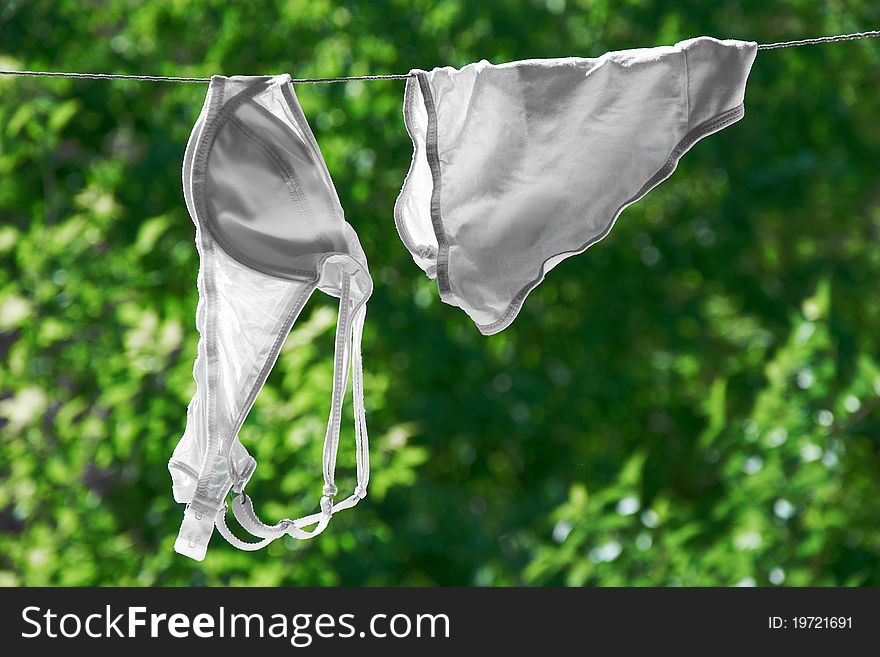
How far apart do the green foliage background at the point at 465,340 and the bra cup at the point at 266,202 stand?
88 cm

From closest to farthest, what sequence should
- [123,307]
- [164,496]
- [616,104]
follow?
[616,104], [123,307], [164,496]

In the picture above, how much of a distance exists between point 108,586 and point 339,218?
1181mm

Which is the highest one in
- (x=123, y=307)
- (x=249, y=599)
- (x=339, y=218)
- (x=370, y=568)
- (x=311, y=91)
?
(x=339, y=218)

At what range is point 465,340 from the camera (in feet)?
8.41

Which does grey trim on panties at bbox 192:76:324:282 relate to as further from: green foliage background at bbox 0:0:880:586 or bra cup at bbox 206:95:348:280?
green foliage background at bbox 0:0:880:586

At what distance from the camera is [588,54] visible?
257 cm

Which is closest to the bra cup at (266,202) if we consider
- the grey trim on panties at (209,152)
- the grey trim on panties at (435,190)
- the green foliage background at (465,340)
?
the grey trim on panties at (209,152)

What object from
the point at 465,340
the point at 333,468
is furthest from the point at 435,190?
the point at 465,340

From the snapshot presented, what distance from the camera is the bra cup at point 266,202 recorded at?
1112 mm

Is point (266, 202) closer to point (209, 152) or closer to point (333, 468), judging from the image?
point (209, 152)

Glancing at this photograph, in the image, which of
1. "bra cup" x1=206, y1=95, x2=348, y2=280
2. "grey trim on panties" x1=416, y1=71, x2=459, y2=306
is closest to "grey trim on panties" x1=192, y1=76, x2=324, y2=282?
"bra cup" x1=206, y1=95, x2=348, y2=280

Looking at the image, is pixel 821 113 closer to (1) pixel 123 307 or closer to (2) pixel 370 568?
(2) pixel 370 568

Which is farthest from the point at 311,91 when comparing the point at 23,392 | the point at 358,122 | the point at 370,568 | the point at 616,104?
the point at 616,104

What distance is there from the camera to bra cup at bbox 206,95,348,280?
111 cm
